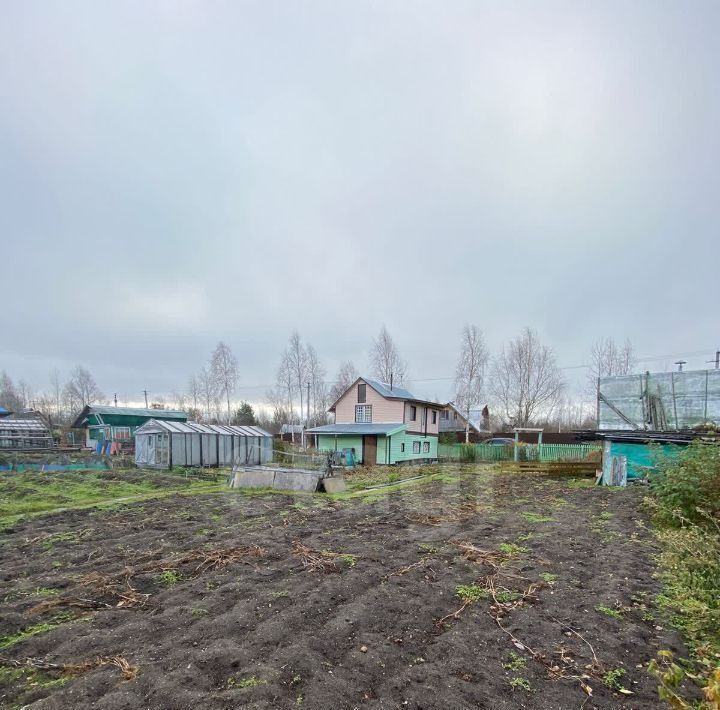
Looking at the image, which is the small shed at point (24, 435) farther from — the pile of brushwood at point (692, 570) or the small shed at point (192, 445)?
the pile of brushwood at point (692, 570)

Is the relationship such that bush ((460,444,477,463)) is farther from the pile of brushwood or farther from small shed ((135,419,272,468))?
the pile of brushwood

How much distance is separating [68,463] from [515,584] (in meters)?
21.6

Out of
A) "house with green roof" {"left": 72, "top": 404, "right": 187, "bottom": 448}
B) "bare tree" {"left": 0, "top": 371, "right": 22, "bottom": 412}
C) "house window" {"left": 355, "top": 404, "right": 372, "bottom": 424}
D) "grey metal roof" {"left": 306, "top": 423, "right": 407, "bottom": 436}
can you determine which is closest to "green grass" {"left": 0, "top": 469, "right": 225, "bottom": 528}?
"grey metal roof" {"left": 306, "top": 423, "right": 407, "bottom": 436}

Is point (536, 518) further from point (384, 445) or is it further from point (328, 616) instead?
point (384, 445)

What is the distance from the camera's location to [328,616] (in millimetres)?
4203

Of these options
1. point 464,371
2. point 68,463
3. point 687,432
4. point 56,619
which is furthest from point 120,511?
point 464,371

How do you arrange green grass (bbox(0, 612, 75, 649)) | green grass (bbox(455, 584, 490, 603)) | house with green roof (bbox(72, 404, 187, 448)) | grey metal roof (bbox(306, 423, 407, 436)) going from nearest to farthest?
1. green grass (bbox(0, 612, 75, 649))
2. green grass (bbox(455, 584, 490, 603))
3. grey metal roof (bbox(306, 423, 407, 436))
4. house with green roof (bbox(72, 404, 187, 448))

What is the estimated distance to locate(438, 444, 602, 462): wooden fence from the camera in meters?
23.6

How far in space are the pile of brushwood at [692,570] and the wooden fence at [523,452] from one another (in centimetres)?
1452

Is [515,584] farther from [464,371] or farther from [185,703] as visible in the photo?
[464,371]

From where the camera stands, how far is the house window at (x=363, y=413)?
3002 cm

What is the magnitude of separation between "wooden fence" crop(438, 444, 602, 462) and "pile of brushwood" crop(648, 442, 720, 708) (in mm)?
14522

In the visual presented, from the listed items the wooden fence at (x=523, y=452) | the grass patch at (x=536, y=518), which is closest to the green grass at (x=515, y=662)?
the grass patch at (x=536, y=518)

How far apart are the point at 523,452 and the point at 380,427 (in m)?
8.92
